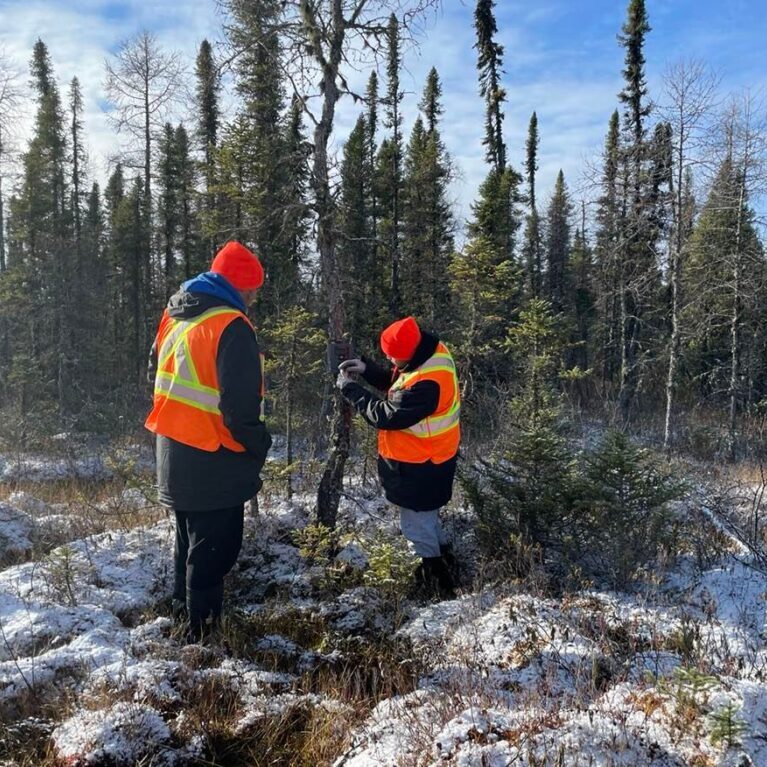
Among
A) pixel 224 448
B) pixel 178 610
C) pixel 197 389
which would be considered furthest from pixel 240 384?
pixel 178 610

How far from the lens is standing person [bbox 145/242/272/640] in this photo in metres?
3.46

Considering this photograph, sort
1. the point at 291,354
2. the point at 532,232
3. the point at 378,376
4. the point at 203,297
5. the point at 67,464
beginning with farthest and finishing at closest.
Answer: the point at 532,232, the point at 67,464, the point at 291,354, the point at 378,376, the point at 203,297

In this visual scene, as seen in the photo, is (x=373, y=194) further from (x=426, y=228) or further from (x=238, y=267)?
(x=238, y=267)

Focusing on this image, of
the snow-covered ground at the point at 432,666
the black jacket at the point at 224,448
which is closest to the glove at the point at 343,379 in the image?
the black jacket at the point at 224,448

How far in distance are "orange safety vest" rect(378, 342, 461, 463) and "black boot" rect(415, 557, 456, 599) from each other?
0.88 m

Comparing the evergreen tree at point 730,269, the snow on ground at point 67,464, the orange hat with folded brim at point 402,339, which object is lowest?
the snow on ground at point 67,464

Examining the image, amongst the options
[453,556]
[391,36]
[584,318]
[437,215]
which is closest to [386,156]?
[437,215]

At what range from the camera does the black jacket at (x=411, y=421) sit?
429 centimetres

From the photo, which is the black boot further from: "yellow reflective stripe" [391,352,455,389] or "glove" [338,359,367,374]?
"glove" [338,359,367,374]

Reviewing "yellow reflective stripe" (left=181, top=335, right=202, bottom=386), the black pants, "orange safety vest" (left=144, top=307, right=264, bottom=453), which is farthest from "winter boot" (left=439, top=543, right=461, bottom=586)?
"yellow reflective stripe" (left=181, top=335, right=202, bottom=386)

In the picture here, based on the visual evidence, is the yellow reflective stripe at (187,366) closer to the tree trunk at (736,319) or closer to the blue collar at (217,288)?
the blue collar at (217,288)

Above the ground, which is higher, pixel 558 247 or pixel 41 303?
pixel 558 247

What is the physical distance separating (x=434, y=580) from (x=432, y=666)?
131 centimetres

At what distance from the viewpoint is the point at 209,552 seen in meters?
3.61
